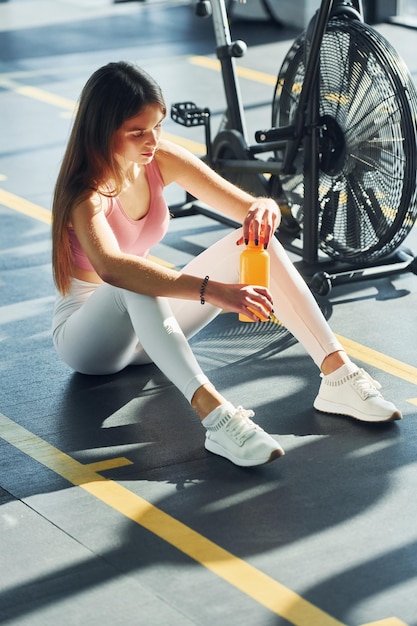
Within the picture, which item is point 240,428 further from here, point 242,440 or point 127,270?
point 127,270

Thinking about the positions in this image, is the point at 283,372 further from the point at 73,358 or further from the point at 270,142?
the point at 270,142

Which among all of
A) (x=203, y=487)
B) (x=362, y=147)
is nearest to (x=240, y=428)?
(x=203, y=487)

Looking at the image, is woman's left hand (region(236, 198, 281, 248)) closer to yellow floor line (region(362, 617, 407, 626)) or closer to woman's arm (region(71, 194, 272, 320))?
woman's arm (region(71, 194, 272, 320))

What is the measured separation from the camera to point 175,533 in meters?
3.27

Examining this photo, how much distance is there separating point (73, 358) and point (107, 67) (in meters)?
1.00

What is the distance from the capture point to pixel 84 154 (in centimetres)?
372

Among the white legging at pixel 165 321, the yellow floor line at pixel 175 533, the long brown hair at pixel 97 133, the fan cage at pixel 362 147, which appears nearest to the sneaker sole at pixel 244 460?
the white legging at pixel 165 321

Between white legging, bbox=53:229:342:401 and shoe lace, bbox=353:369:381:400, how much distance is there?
126 mm

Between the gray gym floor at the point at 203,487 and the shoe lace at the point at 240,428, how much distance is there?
103mm

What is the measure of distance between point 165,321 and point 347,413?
664 millimetres

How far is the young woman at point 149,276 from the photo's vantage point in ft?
11.8

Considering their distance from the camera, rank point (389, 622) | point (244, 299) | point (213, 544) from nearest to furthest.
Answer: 1. point (389, 622)
2. point (213, 544)
3. point (244, 299)

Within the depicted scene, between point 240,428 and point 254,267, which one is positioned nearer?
point 240,428

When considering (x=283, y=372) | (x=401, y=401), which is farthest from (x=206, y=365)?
(x=401, y=401)
